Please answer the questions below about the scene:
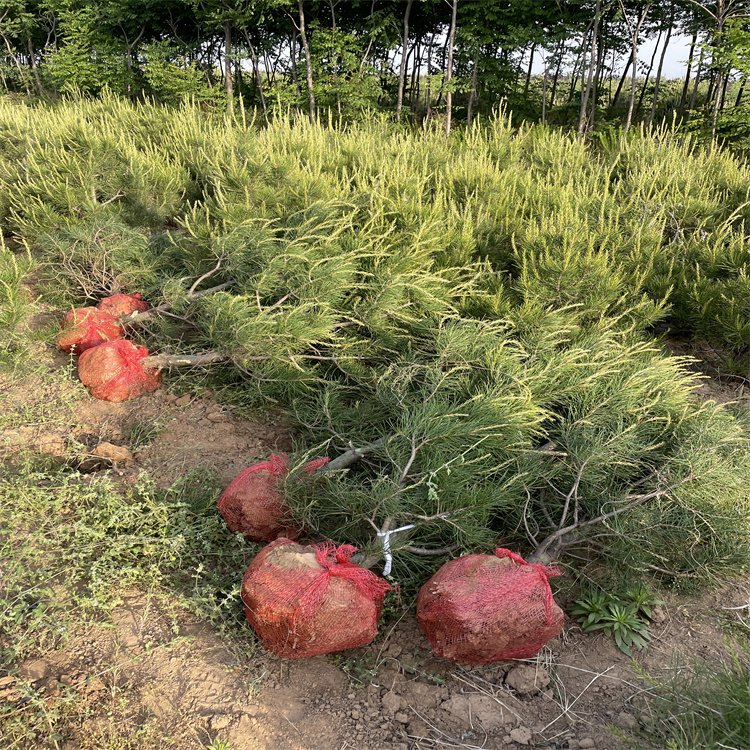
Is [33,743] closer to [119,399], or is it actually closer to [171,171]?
[119,399]

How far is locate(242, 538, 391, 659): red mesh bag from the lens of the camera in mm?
1841

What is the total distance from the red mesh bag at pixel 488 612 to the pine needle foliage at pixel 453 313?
A: 0.77 feet

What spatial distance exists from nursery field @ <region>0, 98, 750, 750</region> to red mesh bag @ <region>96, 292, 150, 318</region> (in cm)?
16

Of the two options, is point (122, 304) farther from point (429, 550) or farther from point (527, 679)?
point (527, 679)

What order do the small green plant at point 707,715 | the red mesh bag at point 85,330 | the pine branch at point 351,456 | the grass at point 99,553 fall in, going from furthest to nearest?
the red mesh bag at point 85,330, the pine branch at point 351,456, the grass at point 99,553, the small green plant at point 707,715

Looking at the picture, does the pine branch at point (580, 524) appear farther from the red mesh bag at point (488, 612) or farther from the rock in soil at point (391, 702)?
the rock in soil at point (391, 702)

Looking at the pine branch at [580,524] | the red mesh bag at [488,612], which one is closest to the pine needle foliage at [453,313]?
the pine branch at [580,524]

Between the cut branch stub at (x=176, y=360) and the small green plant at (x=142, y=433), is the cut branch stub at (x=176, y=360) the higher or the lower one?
the higher one

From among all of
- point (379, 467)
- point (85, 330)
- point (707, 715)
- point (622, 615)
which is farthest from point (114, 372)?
point (707, 715)

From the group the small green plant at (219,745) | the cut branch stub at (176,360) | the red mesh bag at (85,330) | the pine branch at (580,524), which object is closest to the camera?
the small green plant at (219,745)

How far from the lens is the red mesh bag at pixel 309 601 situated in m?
1.84

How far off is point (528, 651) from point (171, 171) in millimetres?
4539

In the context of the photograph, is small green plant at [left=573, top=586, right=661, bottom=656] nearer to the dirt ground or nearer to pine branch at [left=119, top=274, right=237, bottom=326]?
the dirt ground

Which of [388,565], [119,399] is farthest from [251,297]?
[388,565]
